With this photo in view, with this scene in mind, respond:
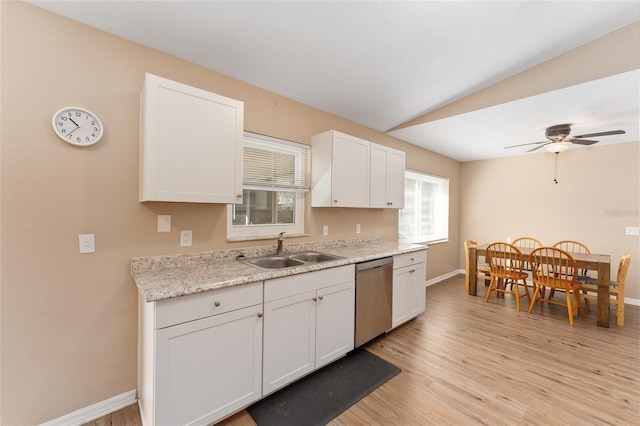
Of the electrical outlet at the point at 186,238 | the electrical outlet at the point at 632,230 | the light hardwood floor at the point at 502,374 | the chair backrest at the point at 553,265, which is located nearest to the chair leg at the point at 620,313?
the light hardwood floor at the point at 502,374

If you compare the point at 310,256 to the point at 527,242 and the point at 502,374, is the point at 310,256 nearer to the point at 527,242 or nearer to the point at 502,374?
the point at 502,374

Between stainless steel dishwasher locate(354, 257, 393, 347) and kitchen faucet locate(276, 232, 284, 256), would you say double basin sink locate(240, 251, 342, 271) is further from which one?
stainless steel dishwasher locate(354, 257, 393, 347)

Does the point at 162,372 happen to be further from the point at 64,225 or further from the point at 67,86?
the point at 67,86

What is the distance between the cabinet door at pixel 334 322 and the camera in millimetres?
2141

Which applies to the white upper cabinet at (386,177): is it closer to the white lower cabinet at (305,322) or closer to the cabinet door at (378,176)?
the cabinet door at (378,176)

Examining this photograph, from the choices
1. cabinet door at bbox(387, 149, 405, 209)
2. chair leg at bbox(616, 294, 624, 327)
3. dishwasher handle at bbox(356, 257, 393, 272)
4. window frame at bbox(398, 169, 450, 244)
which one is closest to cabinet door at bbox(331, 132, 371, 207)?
cabinet door at bbox(387, 149, 405, 209)

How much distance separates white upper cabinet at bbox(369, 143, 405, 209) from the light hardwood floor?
5.03 ft

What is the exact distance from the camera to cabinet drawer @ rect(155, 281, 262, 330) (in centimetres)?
140

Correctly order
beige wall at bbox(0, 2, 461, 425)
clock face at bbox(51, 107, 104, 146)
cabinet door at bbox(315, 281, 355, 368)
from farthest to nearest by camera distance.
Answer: cabinet door at bbox(315, 281, 355, 368) → clock face at bbox(51, 107, 104, 146) → beige wall at bbox(0, 2, 461, 425)

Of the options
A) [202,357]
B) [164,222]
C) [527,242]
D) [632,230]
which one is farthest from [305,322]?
[632,230]

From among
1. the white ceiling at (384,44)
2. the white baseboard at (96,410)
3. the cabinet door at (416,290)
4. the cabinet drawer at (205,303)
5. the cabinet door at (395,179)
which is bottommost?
the white baseboard at (96,410)

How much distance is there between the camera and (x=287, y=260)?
2.47 meters

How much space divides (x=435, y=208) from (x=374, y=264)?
3.47m

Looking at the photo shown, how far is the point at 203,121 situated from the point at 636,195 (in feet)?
19.7
